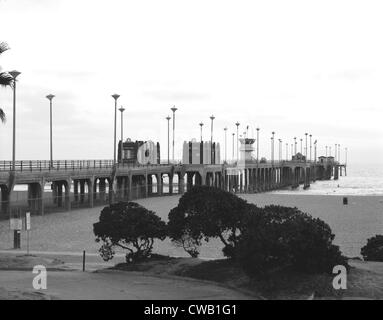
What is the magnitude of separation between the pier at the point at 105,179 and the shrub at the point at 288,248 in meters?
Answer: 27.3

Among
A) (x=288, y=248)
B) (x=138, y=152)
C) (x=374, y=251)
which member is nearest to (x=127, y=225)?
(x=288, y=248)

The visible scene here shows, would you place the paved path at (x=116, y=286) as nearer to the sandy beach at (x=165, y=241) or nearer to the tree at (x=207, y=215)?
the tree at (x=207, y=215)

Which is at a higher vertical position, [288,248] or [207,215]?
[207,215]

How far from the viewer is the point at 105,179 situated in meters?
63.8

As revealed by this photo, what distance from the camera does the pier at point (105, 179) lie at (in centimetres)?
4503

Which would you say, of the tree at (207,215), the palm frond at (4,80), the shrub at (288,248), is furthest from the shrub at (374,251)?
the palm frond at (4,80)

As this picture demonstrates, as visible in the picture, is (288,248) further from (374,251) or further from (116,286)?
(374,251)

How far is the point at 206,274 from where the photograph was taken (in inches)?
720

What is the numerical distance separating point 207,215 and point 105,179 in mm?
45811

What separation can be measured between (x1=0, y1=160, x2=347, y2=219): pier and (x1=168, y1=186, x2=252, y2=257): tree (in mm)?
23130

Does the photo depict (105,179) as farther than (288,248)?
Yes

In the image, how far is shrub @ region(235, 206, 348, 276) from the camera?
1588cm

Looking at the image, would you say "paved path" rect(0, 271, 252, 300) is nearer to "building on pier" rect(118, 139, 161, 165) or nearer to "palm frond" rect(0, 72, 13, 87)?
"palm frond" rect(0, 72, 13, 87)
